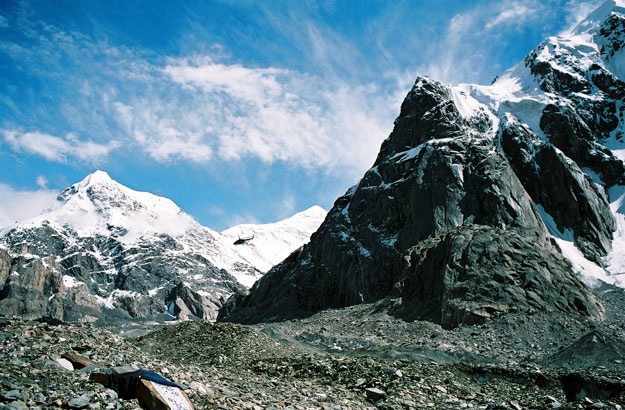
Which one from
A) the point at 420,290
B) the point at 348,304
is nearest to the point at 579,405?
the point at 420,290

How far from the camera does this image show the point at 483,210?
105500 millimetres

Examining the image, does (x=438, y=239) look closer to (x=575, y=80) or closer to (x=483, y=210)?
(x=483, y=210)

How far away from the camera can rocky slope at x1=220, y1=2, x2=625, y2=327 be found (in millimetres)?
74875

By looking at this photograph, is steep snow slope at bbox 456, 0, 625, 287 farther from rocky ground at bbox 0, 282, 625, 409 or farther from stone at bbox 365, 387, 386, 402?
stone at bbox 365, 387, 386, 402

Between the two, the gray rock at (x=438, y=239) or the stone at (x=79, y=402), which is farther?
the gray rock at (x=438, y=239)

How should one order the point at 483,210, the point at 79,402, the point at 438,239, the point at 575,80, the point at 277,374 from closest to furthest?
1. the point at 79,402
2. the point at 277,374
3. the point at 438,239
4. the point at 483,210
5. the point at 575,80

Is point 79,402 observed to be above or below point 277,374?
below

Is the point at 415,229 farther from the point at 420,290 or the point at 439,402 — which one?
the point at 439,402

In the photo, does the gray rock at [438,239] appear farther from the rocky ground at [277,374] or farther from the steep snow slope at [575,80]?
the rocky ground at [277,374]

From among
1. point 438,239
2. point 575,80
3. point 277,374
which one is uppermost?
point 575,80

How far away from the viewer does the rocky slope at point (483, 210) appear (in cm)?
7488

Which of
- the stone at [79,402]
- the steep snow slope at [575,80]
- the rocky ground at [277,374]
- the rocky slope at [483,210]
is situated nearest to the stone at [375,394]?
the rocky ground at [277,374]

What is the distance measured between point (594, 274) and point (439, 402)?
98296 millimetres

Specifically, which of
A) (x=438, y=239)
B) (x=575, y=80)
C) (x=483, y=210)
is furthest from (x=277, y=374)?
(x=575, y=80)
